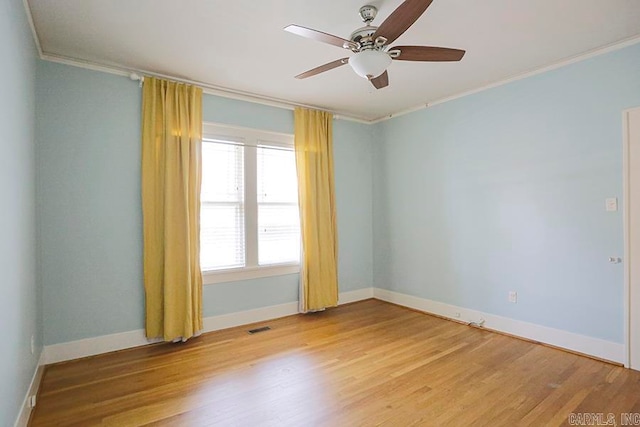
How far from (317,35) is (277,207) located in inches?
100

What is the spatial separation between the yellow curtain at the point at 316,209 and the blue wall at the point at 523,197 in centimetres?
102

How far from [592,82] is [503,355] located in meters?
2.68

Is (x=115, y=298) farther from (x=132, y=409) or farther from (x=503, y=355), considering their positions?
(x=503, y=355)

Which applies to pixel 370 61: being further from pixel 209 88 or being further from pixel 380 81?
pixel 209 88

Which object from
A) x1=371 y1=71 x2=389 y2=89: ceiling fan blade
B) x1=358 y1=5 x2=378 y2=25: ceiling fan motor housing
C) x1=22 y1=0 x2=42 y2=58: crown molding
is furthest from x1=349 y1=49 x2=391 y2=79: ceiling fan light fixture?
x1=22 y1=0 x2=42 y2=58: crown molding

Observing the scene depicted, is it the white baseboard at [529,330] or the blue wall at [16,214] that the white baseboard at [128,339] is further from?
the white baseboard at [529,330]

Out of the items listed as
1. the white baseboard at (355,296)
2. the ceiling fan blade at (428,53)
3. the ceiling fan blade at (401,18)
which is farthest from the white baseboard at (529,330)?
the ceiling fan blade at (401,18)

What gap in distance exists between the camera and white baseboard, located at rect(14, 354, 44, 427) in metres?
1.96

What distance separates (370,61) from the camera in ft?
7.32

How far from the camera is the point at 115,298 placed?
3.21 metres

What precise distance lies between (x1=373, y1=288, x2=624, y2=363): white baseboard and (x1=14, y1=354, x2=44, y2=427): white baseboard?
4083mm

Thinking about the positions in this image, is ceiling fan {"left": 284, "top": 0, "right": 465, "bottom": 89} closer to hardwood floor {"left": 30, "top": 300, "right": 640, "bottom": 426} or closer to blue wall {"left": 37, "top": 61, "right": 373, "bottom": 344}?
blue wall {"left": 37, "top": 61, "right": 373, "bottom": 344}

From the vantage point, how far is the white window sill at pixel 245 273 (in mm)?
3751

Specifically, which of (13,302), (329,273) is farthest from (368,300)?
(13,302)
